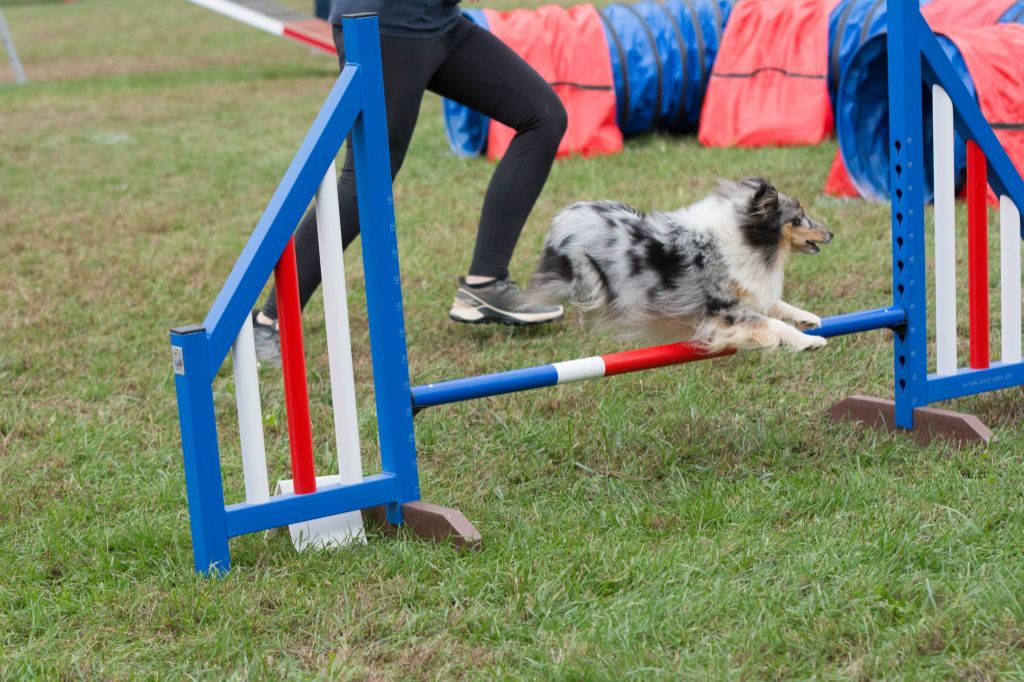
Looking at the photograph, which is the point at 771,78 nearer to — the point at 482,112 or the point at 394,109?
the point at 482,112

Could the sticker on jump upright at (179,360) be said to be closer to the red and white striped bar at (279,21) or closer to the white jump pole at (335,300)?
the white jump pole at (335,300)

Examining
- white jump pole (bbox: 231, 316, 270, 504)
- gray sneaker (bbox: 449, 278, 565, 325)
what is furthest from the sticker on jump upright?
gray sneaker (bbox: 449, 278, 565, 325)

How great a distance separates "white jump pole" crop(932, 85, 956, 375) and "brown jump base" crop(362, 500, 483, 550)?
1.42 m

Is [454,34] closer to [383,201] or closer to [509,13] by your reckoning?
[383,201]

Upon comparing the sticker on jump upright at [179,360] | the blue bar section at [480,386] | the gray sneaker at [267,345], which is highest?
the sticker on jump upright at [179,360]

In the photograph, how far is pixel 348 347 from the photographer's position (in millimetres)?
2635

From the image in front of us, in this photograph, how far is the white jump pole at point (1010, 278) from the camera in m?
3.23

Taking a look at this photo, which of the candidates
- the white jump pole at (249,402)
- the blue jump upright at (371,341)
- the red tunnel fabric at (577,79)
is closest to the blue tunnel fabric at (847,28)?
the red tunnel fabric at (577,79)

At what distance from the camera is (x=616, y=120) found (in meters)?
7.70

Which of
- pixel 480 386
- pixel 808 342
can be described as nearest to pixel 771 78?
pixel 808 342

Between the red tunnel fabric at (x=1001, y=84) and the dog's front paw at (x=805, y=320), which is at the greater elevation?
the red tunnel fabric at (x=1001, y=84)

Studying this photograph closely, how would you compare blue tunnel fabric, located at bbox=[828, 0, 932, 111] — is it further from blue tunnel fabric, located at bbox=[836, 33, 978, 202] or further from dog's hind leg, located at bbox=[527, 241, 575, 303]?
dog's hind leg, located at bbox=[527, 241, 575, 303]

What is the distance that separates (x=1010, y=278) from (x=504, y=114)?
1.63m

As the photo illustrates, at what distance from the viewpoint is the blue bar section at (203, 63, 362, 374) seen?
8.04 feet
